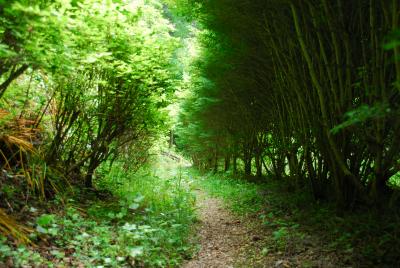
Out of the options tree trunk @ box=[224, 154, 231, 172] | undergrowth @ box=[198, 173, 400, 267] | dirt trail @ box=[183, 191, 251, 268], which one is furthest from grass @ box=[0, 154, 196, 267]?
tree trunk @ box=[224, 154, 231, 172]

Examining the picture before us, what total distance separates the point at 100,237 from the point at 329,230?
10.7 ft

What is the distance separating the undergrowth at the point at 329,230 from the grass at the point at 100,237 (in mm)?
1423

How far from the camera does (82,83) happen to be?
551cm

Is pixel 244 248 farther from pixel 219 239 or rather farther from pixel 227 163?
pixel 227 163

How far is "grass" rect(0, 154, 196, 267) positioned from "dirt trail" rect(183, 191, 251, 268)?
26cm

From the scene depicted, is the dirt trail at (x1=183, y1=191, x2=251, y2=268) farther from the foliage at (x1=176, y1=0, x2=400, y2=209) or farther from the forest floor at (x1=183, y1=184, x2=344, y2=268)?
the foliage at (x1=176, y1=0, x2=400, y2=209)

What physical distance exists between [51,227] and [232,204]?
5011mm

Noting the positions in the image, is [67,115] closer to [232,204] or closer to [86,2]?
[86,2]

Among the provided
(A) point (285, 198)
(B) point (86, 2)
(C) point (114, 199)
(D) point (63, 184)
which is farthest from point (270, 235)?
(B) point (86, 2)

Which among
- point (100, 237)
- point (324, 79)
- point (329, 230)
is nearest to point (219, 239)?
point (329, 230)

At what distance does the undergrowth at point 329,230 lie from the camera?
3828mm

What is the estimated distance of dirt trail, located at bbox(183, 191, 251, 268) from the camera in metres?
4.68

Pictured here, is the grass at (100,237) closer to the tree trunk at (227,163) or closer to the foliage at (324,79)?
the foliage at (324,79)

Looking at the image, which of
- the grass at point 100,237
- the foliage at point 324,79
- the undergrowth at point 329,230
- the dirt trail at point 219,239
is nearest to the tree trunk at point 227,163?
the foliage at point 324,79
